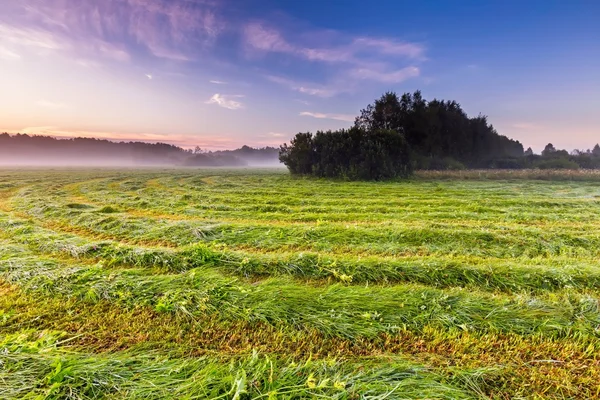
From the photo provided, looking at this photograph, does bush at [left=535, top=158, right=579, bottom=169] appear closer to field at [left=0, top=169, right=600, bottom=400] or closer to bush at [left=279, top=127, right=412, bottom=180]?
bush at [left=279, top=127, right=412, bottom=180]

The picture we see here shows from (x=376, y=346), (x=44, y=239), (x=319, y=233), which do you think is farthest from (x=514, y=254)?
(x=44, y=239)

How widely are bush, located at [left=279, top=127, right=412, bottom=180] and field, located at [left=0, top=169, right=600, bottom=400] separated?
853 inches

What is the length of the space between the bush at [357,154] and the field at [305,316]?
21.7 meters

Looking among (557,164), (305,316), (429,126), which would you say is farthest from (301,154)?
(557,164)

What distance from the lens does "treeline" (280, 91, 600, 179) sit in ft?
97.3

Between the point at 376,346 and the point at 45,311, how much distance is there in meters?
4.61

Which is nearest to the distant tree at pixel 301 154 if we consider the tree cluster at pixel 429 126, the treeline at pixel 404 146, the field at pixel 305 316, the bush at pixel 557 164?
the treeline at pixel 404 146

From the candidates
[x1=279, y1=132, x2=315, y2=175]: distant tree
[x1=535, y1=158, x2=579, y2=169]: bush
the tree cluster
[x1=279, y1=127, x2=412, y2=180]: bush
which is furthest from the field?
[x1=535, y1=158, x2=579, y2=169]: bush

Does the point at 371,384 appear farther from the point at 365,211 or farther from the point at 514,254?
the point at 365,211

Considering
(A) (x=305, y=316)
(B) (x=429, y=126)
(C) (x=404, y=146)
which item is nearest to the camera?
(A) (x=305, y=316)

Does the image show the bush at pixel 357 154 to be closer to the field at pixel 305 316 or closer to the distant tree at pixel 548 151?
the field at pixel 305 316

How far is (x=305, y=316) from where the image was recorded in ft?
12.3

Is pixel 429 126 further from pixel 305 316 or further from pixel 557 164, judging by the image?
pixel 305 316

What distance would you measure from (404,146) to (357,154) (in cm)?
522
